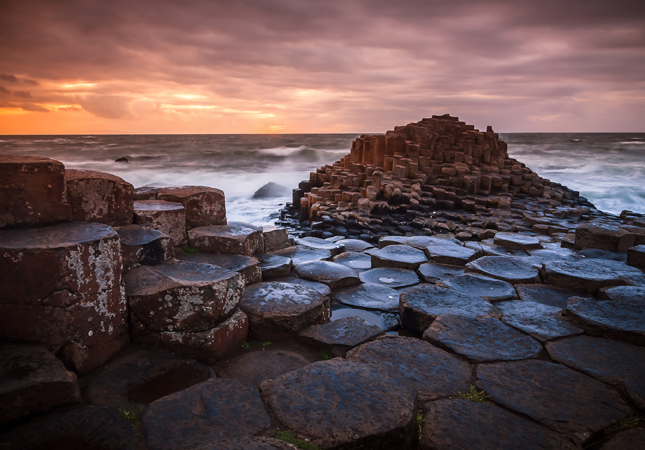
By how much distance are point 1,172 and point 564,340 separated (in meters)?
4.25

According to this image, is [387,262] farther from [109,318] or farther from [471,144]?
[471,144]

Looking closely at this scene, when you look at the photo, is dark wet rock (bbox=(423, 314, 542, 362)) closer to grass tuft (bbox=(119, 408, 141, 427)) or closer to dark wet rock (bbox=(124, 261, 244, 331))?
dark wet rock (bbox=(124, 261, 244, 331))

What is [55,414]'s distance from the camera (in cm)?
191

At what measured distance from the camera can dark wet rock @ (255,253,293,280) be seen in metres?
4.12

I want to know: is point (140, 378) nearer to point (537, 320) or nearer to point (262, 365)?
point (262, 365)

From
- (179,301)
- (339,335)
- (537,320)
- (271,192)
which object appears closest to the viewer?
(179,301)

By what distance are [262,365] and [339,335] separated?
2.31 ft

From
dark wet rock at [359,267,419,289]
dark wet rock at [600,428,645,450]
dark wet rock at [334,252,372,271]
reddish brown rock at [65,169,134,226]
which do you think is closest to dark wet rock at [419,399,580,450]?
dark wet rock at [600,428,645,450]

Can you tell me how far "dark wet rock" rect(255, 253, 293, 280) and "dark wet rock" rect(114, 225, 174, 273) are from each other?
3.86 ft

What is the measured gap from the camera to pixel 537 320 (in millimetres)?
3229

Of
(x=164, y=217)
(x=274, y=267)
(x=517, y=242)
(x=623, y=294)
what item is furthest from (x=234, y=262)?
(x=517, y=242)

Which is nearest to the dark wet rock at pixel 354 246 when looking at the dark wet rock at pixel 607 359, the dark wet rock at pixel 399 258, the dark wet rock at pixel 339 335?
the dark wet rock at pixel 399 258

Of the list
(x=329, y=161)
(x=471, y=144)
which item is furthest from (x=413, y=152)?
(x=329, y=161)

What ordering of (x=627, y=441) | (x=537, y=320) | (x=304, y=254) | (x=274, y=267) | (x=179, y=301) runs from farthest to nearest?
(x=304, y=254) → (x=274, y=267) → (x=537, y=320) → (x=179, y=301) → (x=627, y=441)
